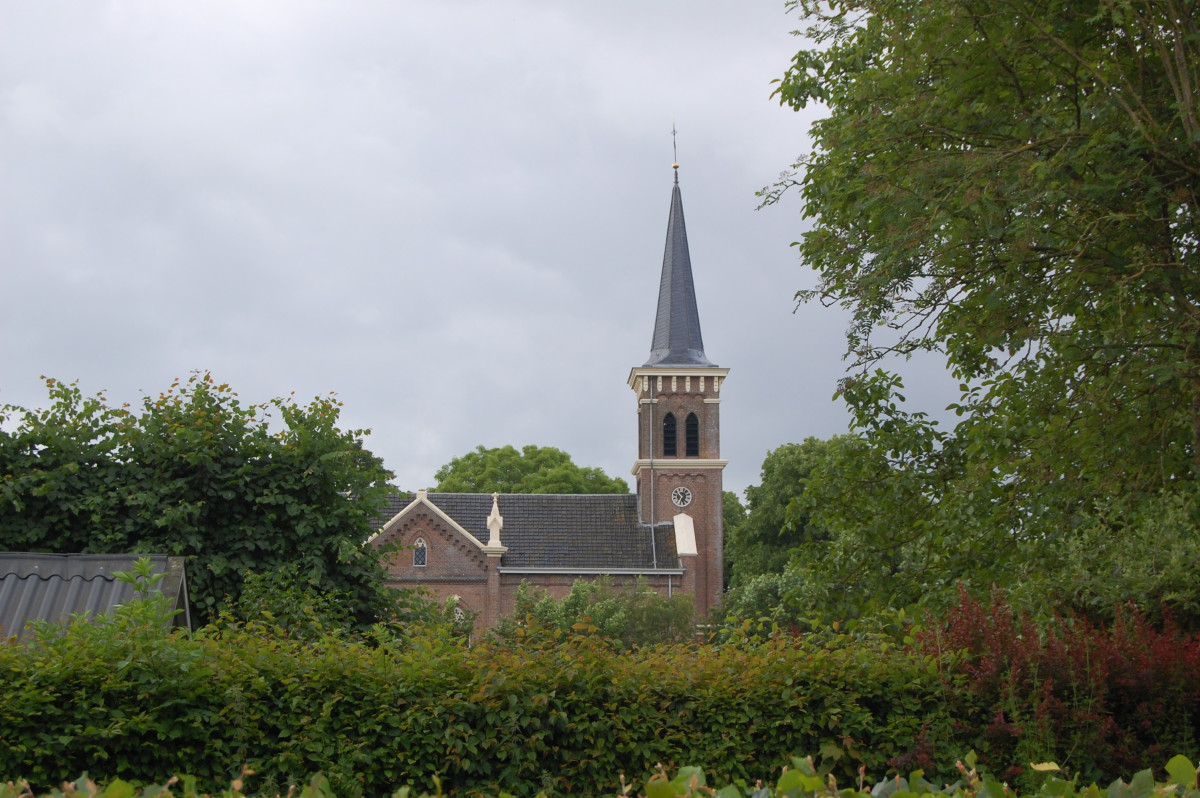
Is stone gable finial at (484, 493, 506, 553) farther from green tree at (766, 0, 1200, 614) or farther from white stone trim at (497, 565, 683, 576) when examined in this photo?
green tree at (766, 0, 1200, 614)

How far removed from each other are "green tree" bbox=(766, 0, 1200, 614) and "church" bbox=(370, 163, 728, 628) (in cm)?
3349

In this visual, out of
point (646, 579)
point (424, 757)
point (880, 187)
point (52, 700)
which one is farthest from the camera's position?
point (646, 579)

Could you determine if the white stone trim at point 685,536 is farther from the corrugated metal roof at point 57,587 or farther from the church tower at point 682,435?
the corrugated metal roof at point 57,587

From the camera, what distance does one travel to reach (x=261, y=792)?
6.47m

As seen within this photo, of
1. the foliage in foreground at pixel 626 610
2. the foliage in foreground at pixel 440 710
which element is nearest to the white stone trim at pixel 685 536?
the foliage in foreground at pixel 626 610

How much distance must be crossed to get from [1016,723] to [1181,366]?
9.82 feet

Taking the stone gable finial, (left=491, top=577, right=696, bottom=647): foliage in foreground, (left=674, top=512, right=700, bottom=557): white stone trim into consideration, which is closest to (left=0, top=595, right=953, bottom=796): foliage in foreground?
(left=491, top=577, right=696, bottom=647): foliage in foreground

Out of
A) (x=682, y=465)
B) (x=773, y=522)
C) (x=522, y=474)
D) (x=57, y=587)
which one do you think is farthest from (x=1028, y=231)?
(x=522, y=474)

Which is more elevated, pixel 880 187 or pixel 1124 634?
pixel 880 187

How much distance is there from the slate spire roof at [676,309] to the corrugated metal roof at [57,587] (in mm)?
39455

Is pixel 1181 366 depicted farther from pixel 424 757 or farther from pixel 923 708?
pixel 424 757

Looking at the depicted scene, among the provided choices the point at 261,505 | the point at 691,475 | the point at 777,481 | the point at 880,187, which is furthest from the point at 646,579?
the point at 880,187

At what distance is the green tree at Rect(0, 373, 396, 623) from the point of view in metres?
12.9

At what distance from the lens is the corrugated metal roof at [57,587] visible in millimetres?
8625
